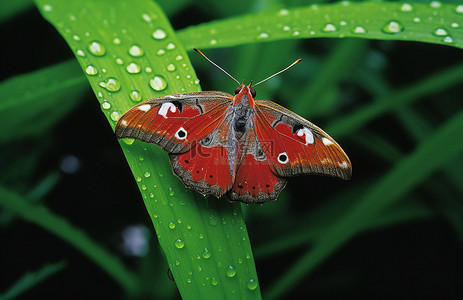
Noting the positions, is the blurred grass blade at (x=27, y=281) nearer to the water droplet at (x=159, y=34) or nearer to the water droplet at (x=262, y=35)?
the water droplet at (x=159, y=34)

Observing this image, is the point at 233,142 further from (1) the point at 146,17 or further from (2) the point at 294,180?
(2) the point at 294,180

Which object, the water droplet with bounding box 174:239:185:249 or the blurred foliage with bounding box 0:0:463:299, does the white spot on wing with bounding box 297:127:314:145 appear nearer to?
the blurred foliage with bounding box 0:0:463:299

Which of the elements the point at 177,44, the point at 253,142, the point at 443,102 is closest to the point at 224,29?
the point at 177,44

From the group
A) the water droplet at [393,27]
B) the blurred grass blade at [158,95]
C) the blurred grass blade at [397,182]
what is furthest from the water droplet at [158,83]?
the blurred grass blade at [397,182]

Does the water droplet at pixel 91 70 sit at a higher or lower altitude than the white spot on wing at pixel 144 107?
higher

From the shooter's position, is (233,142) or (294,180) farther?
(294,180)

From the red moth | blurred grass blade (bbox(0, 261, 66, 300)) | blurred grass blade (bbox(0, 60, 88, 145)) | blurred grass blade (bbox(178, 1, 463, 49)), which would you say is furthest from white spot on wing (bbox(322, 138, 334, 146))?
blurred grass blade (bbox(0, 261, 66, 300))

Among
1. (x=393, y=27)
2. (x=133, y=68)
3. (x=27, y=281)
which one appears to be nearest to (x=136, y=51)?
(x=133, y=68)
